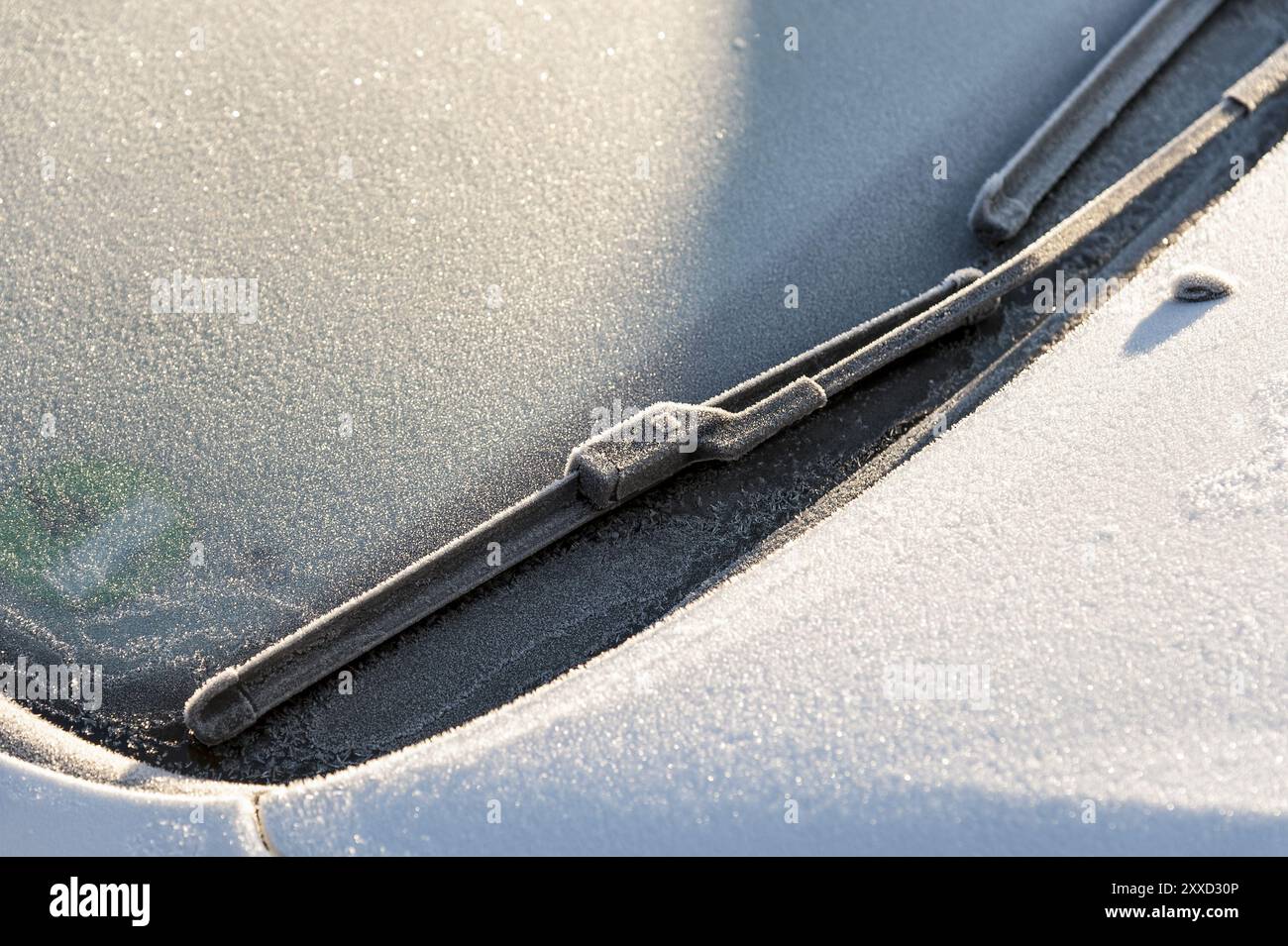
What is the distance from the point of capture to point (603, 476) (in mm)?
1691

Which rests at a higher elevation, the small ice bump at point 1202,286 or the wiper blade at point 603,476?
the small ice bump at point 1202,286

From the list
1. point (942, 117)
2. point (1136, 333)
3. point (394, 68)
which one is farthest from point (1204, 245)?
point (394, 68)

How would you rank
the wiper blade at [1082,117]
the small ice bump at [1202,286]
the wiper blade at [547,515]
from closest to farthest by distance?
1. the wiper blade at [547,515]
2. the small ice bump at [1202,286]
3. the wiper blade at [1082,117]

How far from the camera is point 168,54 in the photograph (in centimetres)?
214

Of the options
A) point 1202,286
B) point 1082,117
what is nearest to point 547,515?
point 1202,286

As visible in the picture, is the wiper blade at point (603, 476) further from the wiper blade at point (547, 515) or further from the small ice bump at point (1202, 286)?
the small ice bump at point (1202, 286)

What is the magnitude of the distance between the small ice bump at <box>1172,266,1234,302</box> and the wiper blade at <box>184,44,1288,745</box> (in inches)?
8.6

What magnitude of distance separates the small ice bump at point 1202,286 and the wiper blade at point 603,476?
0.71ft

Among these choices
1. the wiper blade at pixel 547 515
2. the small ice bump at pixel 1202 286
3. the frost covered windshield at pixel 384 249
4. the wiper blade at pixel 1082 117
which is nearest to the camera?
the wiper blade at pixel 547 515

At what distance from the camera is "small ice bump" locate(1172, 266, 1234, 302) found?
6.23 feet

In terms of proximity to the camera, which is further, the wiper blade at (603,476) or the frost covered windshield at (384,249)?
the frost covered windshield at (384,249)

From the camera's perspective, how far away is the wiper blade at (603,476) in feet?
5.09

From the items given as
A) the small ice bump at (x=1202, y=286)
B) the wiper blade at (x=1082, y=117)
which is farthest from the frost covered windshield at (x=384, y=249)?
the small ice bump at (x=1202, y=286)

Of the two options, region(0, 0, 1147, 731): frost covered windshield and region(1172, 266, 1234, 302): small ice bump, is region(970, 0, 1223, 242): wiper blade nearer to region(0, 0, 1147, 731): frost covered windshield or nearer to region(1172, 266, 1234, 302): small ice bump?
region(0, 0, 1147, 731): frost covered windshield
